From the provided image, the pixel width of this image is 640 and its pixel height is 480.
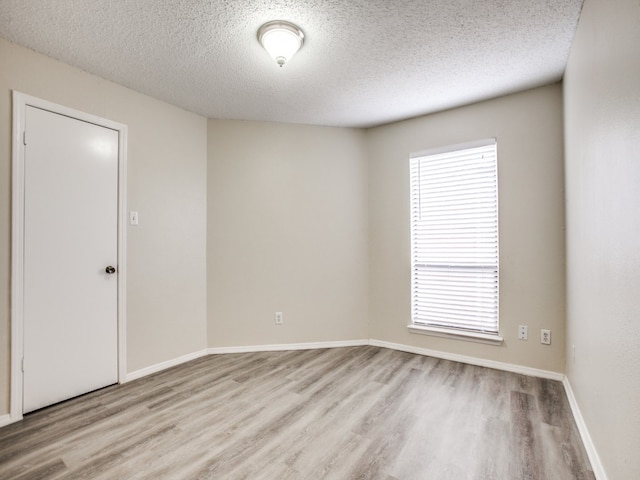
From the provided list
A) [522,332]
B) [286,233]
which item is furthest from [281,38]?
[522,332]

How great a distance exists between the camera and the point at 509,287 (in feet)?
9.77

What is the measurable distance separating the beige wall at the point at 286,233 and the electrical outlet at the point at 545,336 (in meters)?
1.74

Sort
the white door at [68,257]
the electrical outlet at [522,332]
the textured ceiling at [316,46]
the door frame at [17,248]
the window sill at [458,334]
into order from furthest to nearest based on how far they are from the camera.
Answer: the window sill at [458,334] → the electrical outlet at [522,332] → the white door at [68,257] → the door frame at [17,248] → the textured ceiling at [316,46]

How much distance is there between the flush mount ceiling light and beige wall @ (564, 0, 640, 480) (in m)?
1.60

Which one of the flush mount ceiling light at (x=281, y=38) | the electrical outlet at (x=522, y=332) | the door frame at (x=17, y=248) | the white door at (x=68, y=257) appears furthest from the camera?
the electrical outlet at (x=522, y=332)

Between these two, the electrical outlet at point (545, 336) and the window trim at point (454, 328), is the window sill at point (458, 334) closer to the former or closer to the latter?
the window trim at point (454, 328)

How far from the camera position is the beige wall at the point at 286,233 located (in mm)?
3580

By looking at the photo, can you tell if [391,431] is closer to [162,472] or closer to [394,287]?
[162,472]

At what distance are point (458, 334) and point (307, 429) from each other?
190cm

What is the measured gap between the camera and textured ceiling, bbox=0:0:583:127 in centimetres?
188

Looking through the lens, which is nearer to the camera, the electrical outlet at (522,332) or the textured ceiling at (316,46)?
the textured ceiling at (316,46)

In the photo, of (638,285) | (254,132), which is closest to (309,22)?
(254,132)

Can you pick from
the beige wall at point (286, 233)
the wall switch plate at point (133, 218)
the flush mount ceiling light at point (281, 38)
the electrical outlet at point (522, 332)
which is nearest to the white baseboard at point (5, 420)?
the wall switch plate at point (133, 218)

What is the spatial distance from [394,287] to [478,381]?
1.24 meters
